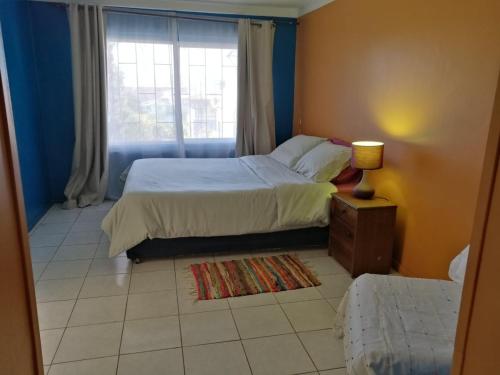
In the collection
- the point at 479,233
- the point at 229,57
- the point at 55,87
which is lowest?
→ the point at 479,233

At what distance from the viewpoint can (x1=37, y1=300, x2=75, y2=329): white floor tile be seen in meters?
2.22

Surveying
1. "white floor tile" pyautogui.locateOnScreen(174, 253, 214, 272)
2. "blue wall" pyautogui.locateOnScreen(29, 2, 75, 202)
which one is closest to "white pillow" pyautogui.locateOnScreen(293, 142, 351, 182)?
"white floor tile" pyautogui.locateOnScreen(174, 253, 214, 272)

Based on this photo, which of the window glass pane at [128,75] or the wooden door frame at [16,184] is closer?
→ the wooden door frame at [16,184]

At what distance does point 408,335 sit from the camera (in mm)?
1600

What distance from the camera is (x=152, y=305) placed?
2.45m

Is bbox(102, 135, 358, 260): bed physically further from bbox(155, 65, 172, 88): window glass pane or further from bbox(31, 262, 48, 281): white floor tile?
bbox(155, 65, 172, 88): window glass pane

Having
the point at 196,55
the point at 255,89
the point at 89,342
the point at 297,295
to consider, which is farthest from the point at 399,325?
the point at 196,55

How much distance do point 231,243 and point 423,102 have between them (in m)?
1.81

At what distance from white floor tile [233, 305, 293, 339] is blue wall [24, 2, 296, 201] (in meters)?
3.18

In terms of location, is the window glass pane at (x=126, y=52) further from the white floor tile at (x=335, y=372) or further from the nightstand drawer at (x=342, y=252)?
the white floor tile at (x=335, y=372)

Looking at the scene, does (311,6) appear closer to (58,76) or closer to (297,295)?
(58,76)

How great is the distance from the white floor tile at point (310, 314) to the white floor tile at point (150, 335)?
2.31 feet

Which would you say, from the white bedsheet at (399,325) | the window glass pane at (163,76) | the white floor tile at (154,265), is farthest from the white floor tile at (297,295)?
the window glass pane at (163,76)

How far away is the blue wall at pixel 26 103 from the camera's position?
142 inches
